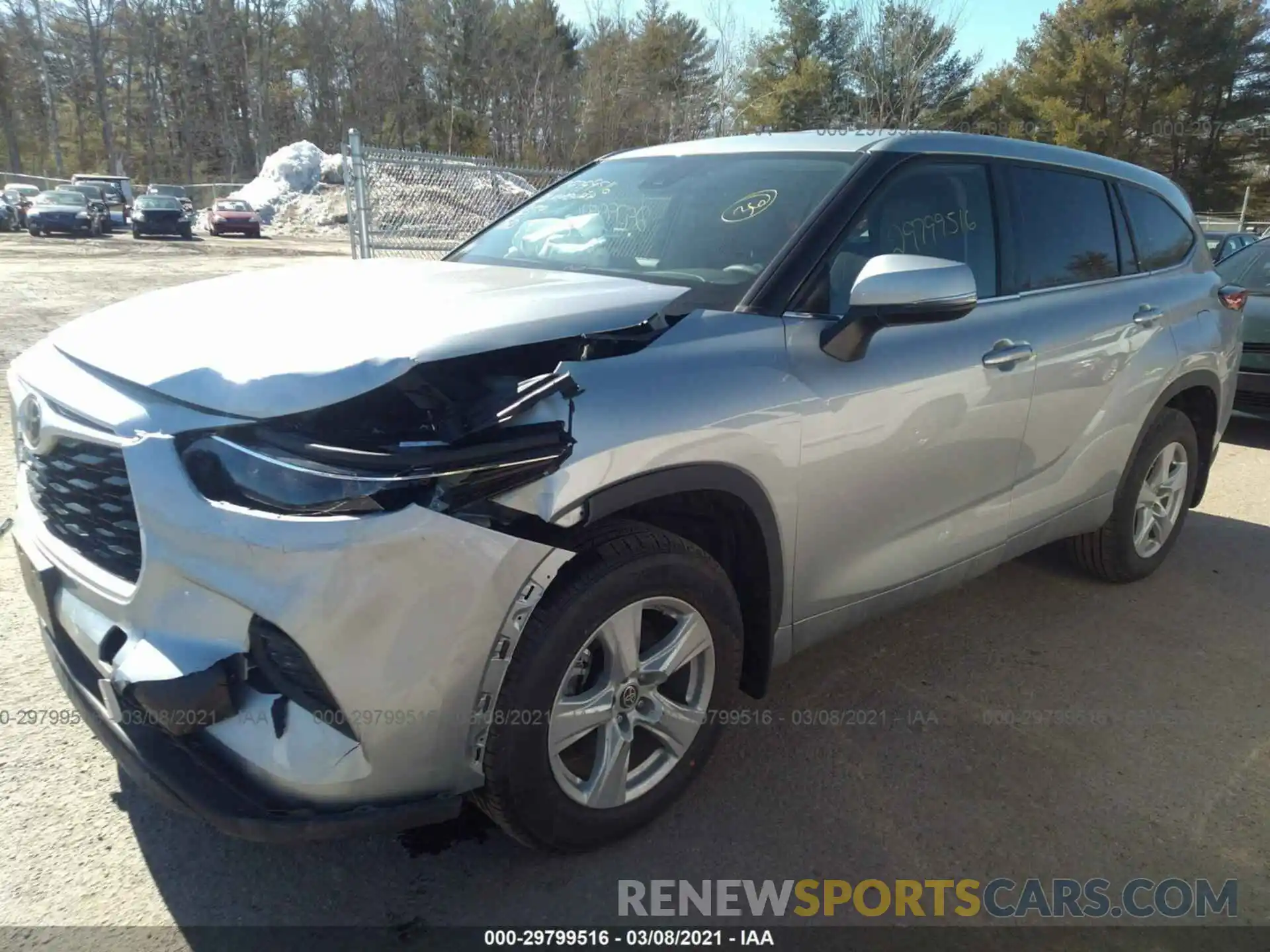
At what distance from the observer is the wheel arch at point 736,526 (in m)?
2.28

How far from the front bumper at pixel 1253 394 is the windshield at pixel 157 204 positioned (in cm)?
3216

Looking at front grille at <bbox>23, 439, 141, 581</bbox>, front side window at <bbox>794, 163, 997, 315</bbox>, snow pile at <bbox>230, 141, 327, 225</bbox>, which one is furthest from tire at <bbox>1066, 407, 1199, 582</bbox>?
snow pile at <bbox>230, 141, 327, 225</bbox>

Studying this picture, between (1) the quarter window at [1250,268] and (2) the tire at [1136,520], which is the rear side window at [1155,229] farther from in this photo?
(1) the quarter window at [1250,268]

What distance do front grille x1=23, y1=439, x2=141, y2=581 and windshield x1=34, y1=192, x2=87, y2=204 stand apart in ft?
112

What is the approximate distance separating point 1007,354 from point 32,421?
3.00 meters

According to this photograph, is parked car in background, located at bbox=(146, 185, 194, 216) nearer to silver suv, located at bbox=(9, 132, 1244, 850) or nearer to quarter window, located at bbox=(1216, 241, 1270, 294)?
quarter window, located at bbox=(1216, 241, 1270, 294)

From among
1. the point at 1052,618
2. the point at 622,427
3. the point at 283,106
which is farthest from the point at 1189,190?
the point at 283,106

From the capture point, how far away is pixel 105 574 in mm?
2070

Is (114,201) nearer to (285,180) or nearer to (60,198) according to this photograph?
(60,198)

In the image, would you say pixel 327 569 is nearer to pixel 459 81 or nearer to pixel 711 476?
pixel 711 476

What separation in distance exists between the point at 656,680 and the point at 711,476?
1.84 ft

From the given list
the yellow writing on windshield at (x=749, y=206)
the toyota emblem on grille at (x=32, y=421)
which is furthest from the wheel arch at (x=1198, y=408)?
the toyota emblem on grille at (x=32, y=421)

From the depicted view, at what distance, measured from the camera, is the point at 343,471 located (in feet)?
6.07

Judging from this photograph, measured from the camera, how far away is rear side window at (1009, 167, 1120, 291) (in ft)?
11.5
